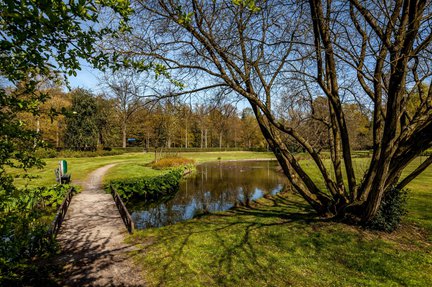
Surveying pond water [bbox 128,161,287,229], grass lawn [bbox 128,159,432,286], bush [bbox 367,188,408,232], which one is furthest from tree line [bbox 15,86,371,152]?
pond water [bbox 128,161,287,229]

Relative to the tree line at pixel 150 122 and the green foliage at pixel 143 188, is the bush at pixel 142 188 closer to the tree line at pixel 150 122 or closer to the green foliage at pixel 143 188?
the green foliage at pixel 143 188

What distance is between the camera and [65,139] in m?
38.2

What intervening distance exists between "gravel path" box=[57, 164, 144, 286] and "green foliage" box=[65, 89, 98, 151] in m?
30.6

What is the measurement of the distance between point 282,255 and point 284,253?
12 cm

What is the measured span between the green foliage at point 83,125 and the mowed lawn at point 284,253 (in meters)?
35.2

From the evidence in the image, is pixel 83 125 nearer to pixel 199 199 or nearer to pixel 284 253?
pixel 199 199

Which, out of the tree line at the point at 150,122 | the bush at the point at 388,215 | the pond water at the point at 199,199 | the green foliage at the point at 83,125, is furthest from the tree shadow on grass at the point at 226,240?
the green foliage at the point at 83,125

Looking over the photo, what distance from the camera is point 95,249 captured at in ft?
21.3

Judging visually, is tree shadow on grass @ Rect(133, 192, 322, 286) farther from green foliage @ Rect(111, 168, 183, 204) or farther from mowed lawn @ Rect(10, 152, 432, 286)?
green foliage @ Rect(111, 168, 183, 204)

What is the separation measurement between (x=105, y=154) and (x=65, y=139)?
6.72 m

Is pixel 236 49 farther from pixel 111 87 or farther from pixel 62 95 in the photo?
pixel 62 95

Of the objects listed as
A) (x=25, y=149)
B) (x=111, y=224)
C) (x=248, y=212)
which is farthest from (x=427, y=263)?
(x=111, y=224)

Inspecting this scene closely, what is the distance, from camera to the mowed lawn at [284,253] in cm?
489

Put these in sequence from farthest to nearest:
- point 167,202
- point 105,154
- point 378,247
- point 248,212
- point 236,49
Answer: point 105,154, point 167,202, point 248,212, point 236,49, point 378,247
